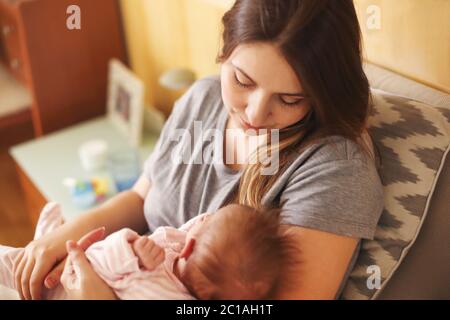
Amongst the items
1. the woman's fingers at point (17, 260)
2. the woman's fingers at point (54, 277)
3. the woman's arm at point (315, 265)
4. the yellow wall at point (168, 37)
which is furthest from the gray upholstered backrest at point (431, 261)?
the yellow wall at point (168, 37)

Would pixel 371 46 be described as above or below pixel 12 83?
above

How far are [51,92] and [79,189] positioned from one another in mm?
580

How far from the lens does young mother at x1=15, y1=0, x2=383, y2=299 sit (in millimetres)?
931

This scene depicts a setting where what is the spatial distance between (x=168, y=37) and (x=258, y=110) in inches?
46.8

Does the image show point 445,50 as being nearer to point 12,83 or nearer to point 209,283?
point 209,283

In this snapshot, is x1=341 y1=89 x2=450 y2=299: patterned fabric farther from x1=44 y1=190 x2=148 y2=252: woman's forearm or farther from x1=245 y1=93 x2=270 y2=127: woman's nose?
x1=44 y1=190 x2=148 y2=252: woman's forearm

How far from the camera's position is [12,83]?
2.50 m

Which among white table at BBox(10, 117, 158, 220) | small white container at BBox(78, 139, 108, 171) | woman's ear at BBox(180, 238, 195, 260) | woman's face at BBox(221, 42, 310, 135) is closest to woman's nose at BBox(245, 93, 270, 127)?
woman's face at BBox(221, 42, 310, 135)

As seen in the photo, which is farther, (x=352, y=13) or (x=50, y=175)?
(x=50, y=175)

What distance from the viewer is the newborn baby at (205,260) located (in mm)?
875

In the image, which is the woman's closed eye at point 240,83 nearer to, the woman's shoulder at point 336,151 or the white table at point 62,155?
the woman's shoulder at point 336,151

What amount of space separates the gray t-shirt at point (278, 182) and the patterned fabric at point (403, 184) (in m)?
0.05
